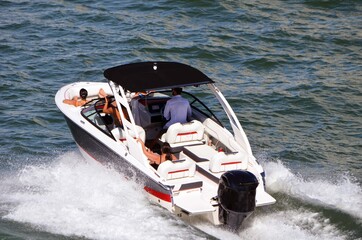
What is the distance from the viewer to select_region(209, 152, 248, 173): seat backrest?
11445mm

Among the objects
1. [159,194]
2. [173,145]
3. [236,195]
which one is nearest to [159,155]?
[173,145]

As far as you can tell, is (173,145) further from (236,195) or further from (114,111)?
(236,195)

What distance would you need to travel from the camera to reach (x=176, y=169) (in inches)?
442

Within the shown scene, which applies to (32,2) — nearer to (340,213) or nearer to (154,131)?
(154,131)

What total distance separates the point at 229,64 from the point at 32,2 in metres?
6.96

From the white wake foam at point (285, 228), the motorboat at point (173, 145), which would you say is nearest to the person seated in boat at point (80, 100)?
the motorboat at point (173, 145)

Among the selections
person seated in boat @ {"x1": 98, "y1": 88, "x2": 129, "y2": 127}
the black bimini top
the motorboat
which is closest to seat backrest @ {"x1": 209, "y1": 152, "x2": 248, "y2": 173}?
the motorboat

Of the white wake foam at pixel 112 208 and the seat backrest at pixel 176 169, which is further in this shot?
the seat backrest at pixel 176 169

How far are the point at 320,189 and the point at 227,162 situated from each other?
1662 mm

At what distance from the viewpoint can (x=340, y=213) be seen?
36.9 ft

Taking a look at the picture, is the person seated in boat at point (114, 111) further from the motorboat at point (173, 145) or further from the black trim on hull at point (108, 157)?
the black trim on hull at point (108, 157)

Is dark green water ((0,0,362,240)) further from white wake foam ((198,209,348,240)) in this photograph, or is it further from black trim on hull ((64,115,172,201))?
black trim on hull ((64,115,172,201))

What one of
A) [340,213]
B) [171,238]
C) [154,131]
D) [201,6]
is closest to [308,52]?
[201,6]

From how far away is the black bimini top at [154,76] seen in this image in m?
12.0
